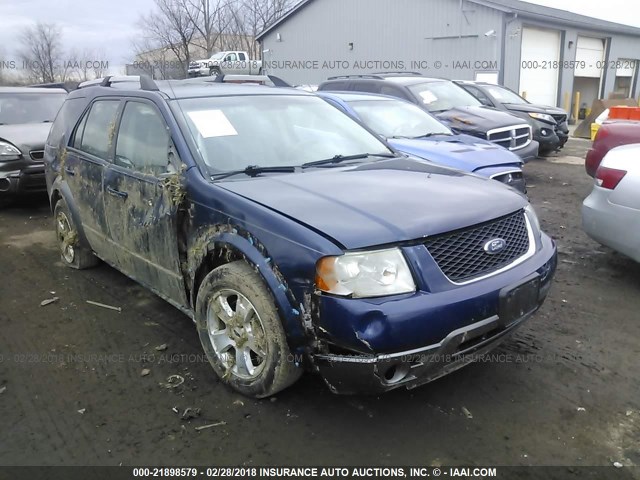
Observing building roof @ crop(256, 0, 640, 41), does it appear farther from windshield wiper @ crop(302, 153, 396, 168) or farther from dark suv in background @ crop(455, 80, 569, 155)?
windshield wiper @ crop(302, 153, 396, 168)

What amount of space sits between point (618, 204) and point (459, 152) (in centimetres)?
210

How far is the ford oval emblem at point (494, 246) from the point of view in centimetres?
272

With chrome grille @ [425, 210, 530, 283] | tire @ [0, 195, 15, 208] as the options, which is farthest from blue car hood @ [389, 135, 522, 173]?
tire @ [0, 195, 15, 208]

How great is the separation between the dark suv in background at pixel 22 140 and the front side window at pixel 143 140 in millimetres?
4138


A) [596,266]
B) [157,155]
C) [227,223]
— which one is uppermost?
[157,155]

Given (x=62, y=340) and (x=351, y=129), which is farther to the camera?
(x=351, y=129)

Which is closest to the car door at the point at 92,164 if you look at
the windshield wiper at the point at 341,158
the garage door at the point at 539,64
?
the windshield wiper at the point at 341,158

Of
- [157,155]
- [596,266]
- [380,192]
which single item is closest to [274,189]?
[380,192]

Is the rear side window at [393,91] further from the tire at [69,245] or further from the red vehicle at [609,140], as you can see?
the tire at [69,245]

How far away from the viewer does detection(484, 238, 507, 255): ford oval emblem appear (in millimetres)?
2722

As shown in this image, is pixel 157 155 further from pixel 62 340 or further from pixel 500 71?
pixel 500 71

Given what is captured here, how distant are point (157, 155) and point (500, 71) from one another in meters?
17.7

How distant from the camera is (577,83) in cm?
2450

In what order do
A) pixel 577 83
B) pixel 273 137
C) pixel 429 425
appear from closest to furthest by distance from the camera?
1. pixel 429 425
2. pixel 273 137
3. pixel 577 83
